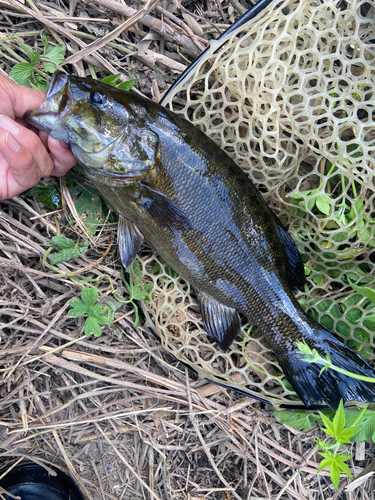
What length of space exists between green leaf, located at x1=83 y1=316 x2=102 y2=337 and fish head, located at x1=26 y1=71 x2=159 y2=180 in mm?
971

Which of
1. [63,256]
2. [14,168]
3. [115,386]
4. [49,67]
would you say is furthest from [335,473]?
[49,67]

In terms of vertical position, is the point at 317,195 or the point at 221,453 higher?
the point at 317,195

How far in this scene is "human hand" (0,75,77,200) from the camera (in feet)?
6.41

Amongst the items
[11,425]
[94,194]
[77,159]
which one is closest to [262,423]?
[11,425]

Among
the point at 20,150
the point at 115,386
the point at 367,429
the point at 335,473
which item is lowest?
the point at 115,386

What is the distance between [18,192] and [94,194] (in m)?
0.50

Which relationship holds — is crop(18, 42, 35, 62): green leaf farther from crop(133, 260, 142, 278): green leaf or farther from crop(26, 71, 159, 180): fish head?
crop(133, 260, 142, 278): green leaf

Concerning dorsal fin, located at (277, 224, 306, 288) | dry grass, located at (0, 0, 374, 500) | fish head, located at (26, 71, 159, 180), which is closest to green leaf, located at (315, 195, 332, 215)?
dorsal fin, located at (277, 224, 306, 288)

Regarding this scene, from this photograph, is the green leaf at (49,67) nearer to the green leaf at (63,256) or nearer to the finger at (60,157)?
the finger at (60,157)

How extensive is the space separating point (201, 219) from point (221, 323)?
0.73 meters

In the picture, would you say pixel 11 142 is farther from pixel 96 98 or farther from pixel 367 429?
pixel 367 429

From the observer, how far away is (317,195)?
2.33 metres

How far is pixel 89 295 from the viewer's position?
240cm

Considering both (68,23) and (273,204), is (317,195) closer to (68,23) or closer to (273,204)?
(273,204)
